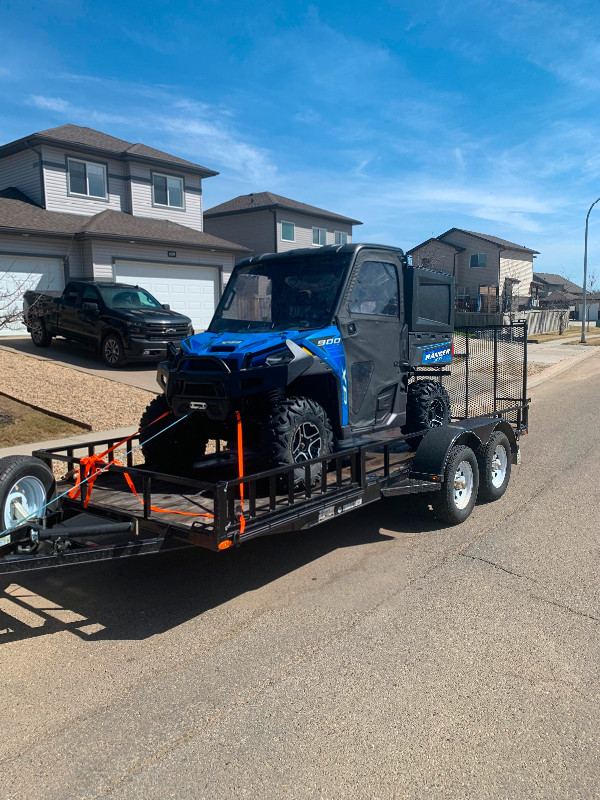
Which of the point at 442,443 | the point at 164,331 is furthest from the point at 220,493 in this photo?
the point at 164,331

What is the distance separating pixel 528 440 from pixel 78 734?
8635 mm

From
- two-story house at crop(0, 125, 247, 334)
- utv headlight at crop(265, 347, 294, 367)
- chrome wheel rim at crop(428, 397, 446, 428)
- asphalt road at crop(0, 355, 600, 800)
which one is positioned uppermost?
two-story house at crop(0, 125, 247, 334)

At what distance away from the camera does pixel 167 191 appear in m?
25.6

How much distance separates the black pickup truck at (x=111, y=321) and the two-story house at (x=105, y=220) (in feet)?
13.2

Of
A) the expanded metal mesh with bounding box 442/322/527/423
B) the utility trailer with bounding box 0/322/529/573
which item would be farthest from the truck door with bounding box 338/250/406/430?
the expanded metal mesh with bounding box 442/322/527/423

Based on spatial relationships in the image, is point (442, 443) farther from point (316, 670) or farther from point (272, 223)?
point (272, 223)

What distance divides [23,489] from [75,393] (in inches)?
301

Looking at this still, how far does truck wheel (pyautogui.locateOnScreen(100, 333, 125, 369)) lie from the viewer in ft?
46.9

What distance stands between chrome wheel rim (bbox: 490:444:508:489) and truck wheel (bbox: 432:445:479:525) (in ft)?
2.08

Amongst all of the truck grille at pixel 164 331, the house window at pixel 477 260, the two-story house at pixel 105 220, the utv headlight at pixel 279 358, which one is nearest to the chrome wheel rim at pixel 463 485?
the utv headlight at pixel 279 358

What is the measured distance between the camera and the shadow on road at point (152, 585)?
4.53 m

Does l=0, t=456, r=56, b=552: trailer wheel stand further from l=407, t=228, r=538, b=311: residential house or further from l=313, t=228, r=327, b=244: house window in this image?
l=407, t=228, r=538, b=311: residential house

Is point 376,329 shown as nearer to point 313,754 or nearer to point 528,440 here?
point 313,754

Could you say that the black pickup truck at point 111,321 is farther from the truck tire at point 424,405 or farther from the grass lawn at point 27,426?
the truck tire at point 424,405
